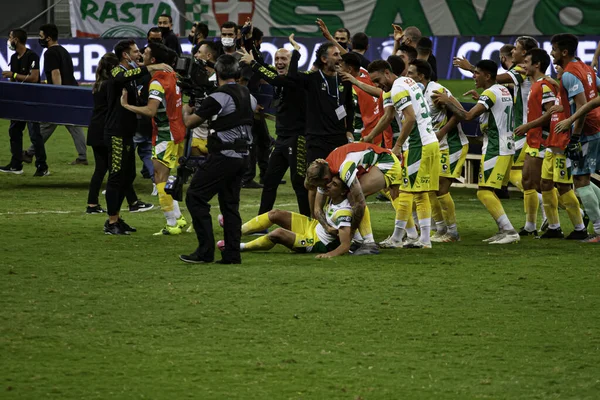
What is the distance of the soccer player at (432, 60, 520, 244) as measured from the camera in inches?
468

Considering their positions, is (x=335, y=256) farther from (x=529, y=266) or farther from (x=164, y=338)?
(x=164, y=338)

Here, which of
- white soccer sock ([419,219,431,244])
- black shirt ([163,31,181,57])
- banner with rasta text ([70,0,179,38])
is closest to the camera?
white soccer sock ([419,219,431,244])

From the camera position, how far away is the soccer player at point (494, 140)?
11.9 m

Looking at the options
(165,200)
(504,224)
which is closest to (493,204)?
(504,224)

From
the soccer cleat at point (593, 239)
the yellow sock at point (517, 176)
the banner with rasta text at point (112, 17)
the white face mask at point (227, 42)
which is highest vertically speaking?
the banner with rasta text at point (112, 17)

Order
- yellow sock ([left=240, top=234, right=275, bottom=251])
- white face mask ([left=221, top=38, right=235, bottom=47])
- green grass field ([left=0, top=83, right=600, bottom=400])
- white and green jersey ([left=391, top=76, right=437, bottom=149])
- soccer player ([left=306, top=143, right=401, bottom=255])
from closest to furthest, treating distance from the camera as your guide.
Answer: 1. green grass field ([left=0, top=83, right=600, bottom=400])
2. soccer player ([left=306, top=143, right=401, bottom=255])
3. yellow sock ([left=240, top=234, right=275, bottom=251])
4. white and green jersey ([left=391, top=76, right=437, bottom=149])
5. white face mask ([left=221, top=38, right=235, bottom=47])

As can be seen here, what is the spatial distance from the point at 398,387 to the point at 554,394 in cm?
86

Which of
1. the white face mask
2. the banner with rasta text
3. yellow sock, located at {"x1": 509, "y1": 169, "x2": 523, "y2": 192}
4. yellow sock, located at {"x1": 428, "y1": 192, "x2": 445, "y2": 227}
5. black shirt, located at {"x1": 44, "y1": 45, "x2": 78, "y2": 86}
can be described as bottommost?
yellow sock, located at {"x1": 428, "y1": 192, "x2": 445, "y2": 227}

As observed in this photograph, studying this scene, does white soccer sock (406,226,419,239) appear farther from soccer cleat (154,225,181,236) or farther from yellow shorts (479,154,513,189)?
soccer cleat (154,225,181,236)

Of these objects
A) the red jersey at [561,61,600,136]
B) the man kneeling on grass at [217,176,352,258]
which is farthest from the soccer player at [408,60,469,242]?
the man kneeling on grass at [217,176,352,258]

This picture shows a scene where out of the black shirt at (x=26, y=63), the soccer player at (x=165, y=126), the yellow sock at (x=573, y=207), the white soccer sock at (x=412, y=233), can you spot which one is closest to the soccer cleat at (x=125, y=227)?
the soccer player at (x=165, y=126)

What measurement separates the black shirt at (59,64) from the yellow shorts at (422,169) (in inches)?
326

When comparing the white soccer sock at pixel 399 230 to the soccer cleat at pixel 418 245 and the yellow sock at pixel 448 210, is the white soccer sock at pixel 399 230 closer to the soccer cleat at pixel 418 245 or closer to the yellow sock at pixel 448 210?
the soccer cleat at pixel 418 245

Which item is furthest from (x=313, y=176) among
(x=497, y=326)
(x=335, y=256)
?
(x=497, y=326)
